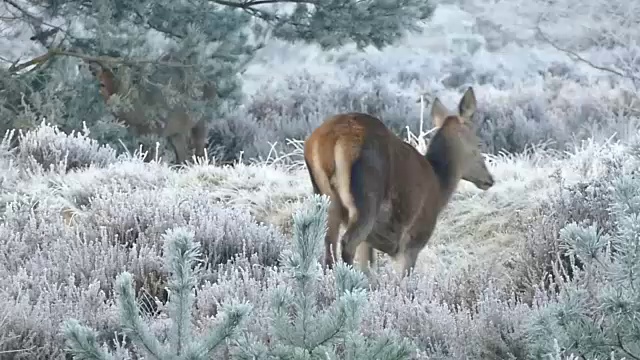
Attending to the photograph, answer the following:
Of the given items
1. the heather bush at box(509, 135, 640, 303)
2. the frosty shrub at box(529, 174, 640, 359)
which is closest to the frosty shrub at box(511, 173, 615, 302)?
the heather bush at box(509, 135, 640, 303)

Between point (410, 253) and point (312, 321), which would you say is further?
point (410, 253)

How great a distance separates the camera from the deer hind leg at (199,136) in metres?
14.6

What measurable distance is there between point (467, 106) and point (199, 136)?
8071 mm

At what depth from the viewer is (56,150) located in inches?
396

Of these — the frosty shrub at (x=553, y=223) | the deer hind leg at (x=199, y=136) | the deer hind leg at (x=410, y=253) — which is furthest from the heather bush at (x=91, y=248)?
the deer hind leg at (x=199, y=136)

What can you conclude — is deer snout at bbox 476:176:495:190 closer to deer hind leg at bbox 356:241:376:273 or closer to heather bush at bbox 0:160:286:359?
deer hind leg at bbox 356:241:376:273

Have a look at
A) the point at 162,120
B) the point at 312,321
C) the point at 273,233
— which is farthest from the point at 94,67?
the point at 312,321

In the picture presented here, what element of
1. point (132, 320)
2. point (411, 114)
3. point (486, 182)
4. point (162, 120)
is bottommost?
point (411, 114)

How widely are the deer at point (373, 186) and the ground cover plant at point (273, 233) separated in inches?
10.5

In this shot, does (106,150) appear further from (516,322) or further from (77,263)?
(516,322)

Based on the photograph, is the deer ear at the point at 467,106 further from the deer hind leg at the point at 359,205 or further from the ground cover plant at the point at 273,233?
the deer hind leg at the point at 359,205

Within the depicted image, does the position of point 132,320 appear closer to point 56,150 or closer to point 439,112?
point 439,112

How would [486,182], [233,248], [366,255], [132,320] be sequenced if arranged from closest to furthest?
1. [132,320]
2. [233,248]
3. [366,255]
4. [486,182]

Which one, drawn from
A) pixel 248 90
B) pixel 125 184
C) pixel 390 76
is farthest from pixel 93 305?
pixel 390 76
